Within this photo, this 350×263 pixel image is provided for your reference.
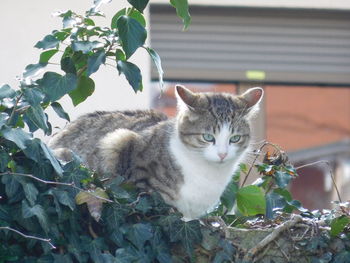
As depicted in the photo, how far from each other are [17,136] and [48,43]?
13.1 inches

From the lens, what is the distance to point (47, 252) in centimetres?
218

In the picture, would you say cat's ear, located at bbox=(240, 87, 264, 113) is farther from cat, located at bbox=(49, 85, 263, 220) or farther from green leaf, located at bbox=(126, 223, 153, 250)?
green leaf, located at bbox=(126, 223, 153, 250)

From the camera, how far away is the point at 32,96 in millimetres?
2256

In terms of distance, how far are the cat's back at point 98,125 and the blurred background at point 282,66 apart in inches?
93.1


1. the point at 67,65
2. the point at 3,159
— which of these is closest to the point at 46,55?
the point at 67,65

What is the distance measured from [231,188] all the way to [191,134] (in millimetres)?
220

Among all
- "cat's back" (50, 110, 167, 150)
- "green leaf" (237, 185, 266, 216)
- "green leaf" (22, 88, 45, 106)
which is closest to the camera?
"green leaf" (22, 88, 45, 106)

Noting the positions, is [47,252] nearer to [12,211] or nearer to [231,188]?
[12,211]

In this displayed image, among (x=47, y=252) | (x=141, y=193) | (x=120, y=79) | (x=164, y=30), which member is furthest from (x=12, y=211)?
(x=164, y=30)

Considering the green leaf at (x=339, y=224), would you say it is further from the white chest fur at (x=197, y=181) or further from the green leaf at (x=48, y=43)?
the green leaf at (x=48, y=43)

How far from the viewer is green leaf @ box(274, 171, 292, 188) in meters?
2.91

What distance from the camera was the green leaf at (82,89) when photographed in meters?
2.57

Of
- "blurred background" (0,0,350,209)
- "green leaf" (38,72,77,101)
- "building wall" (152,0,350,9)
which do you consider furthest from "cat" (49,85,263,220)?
"building wall" (152,0,350,9)

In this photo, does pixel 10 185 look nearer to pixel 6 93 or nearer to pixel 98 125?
pixel 6 93
